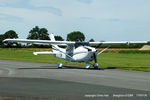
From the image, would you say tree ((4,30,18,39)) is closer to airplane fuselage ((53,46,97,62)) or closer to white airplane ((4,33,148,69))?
white airplane ((4,33,148,69))

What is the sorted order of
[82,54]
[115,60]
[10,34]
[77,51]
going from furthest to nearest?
[10,34] → [115,60] → [77,51] → [82,54]

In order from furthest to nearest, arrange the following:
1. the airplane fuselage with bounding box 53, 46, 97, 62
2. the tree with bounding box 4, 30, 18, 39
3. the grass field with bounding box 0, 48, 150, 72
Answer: the tree with bounding box 4, 30, 18, 39
the grass field with bounding box 0, 48, 150, 72
the airplane fuselage with bounding box 53, 46, 97, 62

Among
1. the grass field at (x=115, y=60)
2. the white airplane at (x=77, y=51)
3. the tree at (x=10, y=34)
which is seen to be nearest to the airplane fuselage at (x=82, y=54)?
the white airplane at (x=77, y=51)

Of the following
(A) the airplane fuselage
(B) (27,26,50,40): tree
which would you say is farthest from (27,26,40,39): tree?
(A) the airplane fuselage

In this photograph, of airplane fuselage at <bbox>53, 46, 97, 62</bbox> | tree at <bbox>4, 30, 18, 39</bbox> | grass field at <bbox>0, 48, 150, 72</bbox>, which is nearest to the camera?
airplane fuselage at <bbox>53, 46, 97, 62</bbox>

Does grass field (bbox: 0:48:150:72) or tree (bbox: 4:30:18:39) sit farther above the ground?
tree (bbox: 4:30:18:39)

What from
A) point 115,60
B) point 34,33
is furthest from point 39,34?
point 115,60

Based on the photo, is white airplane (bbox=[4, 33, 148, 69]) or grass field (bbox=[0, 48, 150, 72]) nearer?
white airplane (bbox=[4, 33, 148, 69])

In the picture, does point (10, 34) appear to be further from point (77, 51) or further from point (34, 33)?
point (77, 51)

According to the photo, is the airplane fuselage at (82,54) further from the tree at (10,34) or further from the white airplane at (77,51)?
the tree at (10,34)

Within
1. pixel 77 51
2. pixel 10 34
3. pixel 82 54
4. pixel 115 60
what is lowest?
pixel 115 60

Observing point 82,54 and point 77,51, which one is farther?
point 77,51

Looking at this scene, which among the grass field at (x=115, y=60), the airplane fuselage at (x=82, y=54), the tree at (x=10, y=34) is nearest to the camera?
the airplane fuselage at (x=82, y=54)

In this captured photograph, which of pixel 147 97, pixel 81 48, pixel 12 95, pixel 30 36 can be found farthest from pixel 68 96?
pixel 30 36
